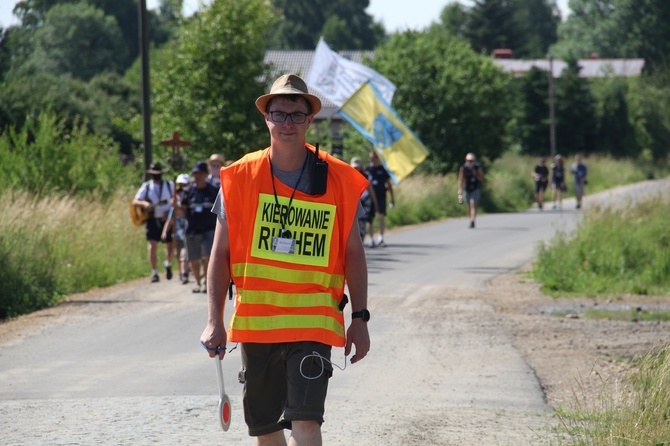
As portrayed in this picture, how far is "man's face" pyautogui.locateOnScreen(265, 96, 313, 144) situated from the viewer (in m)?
5.10

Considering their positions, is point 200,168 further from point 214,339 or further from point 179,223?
point 214,339

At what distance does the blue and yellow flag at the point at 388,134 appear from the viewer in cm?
2259

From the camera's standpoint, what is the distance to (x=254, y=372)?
201 inches

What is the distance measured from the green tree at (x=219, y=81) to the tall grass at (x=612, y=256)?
706 centimetres

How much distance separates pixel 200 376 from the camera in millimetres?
9547

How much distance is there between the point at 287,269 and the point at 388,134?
17.9 m

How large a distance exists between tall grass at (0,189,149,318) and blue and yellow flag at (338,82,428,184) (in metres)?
4.61

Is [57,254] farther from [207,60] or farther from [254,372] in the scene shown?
[254,372]

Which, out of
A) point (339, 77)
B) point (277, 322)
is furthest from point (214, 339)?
point (339, 77)

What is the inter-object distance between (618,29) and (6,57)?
2977 inches

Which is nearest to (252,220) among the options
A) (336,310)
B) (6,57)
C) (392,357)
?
(336,310)

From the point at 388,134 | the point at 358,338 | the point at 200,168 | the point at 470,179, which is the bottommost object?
the point at 358,338

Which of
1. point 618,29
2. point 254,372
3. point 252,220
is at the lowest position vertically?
point 254,372

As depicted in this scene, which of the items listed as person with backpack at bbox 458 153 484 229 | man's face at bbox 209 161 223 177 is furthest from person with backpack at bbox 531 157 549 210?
man's face at bbox 209 161 223 177
